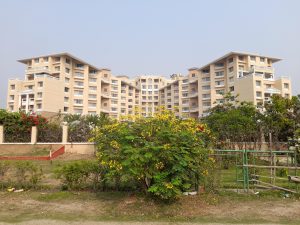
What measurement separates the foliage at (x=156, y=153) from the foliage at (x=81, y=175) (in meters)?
1.27

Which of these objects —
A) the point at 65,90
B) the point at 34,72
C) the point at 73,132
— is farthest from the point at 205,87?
the point at 73,132

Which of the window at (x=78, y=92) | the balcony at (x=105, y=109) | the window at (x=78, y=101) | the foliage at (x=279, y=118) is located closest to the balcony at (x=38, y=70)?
the window at (x=78, y=92)

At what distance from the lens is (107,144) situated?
26.0 feet

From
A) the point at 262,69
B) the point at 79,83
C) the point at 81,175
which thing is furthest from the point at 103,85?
the point at 81,175

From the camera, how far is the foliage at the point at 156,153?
6969mm

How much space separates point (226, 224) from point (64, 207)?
13.5ft

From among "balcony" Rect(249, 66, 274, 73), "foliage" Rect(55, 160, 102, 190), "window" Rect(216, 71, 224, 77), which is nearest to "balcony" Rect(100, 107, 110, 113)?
"window" Rect(216, 71, 224, 77)

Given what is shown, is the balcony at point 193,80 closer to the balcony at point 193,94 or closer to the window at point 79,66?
the balcony at point 193,94

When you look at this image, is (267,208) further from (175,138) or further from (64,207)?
(64,207)

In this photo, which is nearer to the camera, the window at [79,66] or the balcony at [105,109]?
the window at [79,66]

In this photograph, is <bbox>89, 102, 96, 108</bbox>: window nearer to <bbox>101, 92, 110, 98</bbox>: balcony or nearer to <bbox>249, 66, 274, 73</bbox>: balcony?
<bbox>101, 92, 110, 98</bbox>: balcony

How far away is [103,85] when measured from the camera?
69188mm

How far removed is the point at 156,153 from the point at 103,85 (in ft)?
209

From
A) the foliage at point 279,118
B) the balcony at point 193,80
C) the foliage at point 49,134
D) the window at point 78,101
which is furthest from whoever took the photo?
the balcony at point 193,80
